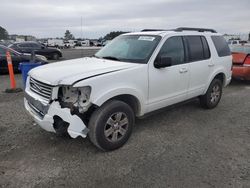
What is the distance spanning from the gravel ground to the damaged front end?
488mm

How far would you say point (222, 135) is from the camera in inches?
171

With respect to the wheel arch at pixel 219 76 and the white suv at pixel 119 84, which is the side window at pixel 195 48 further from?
the wheel arch at pixel 219 76

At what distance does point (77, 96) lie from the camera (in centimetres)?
Answer: 330

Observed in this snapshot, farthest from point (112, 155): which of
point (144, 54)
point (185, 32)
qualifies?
point (185, 32)

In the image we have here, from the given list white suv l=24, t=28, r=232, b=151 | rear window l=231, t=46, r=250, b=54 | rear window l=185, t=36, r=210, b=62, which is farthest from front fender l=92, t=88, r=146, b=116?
rear window l=231, t=46, r=250, b=54

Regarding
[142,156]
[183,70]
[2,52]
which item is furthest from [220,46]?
[2,52]

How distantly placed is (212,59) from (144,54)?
205cm

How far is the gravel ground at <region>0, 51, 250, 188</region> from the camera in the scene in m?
3.01

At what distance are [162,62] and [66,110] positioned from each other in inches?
70.0

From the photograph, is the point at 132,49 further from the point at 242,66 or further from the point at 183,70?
the point at 242,66

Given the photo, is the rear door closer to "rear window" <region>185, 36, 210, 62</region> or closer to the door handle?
"rear window" <region>185, 36, 210, 62</region>

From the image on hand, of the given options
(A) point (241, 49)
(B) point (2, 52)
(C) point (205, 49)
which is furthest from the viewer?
(B) point (2, 52)

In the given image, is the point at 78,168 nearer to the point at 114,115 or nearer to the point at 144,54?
the point at 114,115

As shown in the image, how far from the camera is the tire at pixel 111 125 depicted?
3.39 metres
